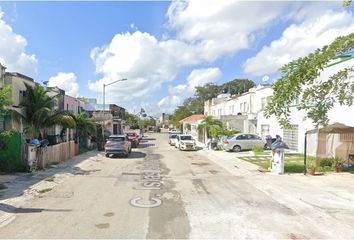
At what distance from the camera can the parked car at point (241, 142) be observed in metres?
29.4

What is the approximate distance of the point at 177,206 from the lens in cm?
962

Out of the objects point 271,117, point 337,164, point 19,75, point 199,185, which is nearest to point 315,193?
point 199,185

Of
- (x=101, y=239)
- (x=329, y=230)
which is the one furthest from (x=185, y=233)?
(x=329, y=230)

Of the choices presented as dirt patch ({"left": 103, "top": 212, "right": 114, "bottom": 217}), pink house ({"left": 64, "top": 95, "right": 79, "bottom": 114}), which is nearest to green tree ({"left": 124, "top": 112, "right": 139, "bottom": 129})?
pink house ({"left": 64, "top": 95, "right": 79, "bottom": 114})

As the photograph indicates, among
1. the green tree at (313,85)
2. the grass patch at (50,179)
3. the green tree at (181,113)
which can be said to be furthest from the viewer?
the green tree at (181,113)

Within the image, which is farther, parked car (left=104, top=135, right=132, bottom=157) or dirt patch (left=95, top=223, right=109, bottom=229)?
parked car (left=104, top=135, right=132, bottom=157)

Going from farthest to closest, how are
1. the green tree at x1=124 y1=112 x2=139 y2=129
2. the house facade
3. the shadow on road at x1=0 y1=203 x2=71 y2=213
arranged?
the green tree at x1=124 y1=112 x2=139 y2=129 < the house facade < the shadow on road at x1=0 y1=203 x2=71 y2=213

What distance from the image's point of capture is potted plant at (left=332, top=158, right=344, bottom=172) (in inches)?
675

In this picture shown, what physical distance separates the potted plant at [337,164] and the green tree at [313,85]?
10.0 meters

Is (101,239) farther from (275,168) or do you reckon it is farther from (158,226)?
(275,168)

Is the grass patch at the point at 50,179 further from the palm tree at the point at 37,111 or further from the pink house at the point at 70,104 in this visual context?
the pink house at the point at 70,104

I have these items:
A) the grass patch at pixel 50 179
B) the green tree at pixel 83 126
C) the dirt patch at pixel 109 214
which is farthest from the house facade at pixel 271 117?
the green tree at pixel 83 126

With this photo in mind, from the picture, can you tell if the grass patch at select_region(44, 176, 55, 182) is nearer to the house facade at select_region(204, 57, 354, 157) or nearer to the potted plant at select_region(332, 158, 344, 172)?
the house facade at select_region(204, 57, 354, 157)

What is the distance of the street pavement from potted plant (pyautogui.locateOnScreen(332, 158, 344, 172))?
124 centimetres
